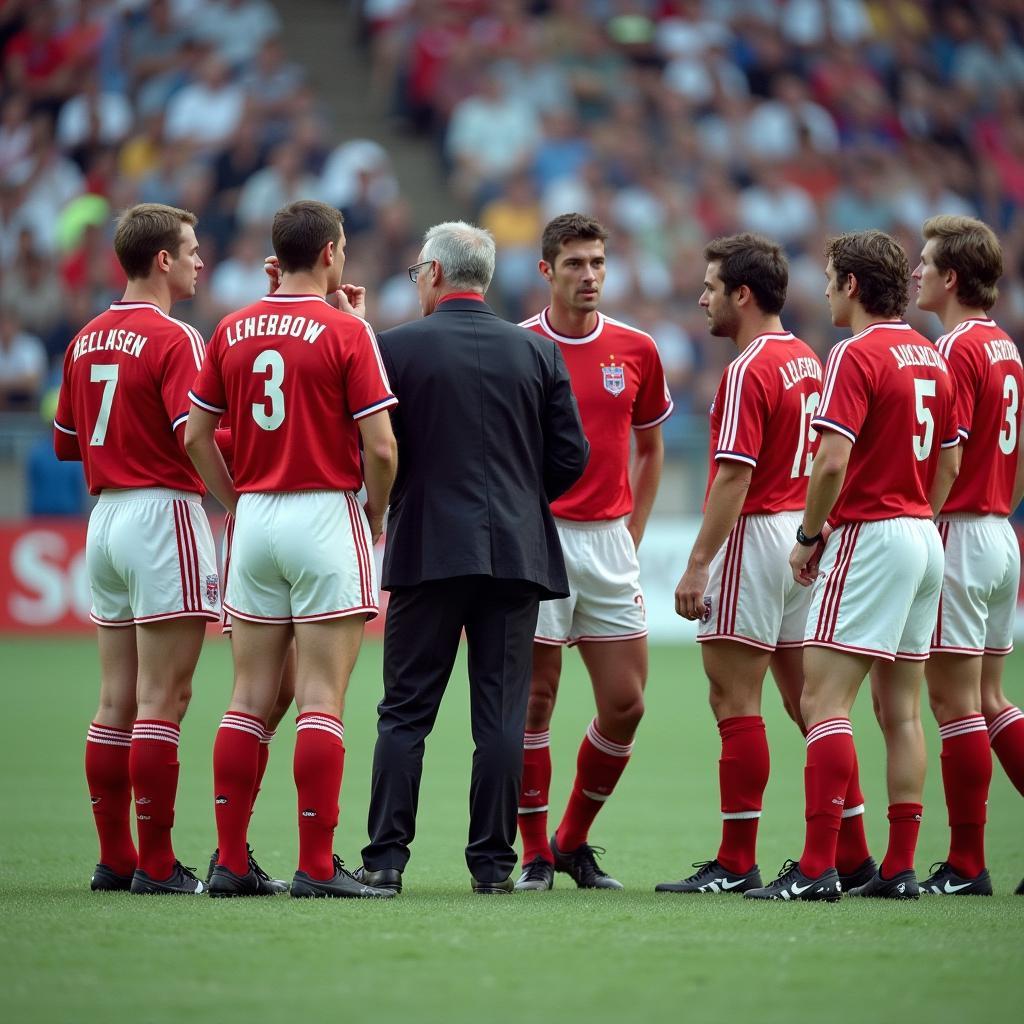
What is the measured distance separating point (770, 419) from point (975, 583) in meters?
0.99

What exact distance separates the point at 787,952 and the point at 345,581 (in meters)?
1.95

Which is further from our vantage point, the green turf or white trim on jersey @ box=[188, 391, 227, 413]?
white trim on jersey @ box=[188, 391, 227, 413]

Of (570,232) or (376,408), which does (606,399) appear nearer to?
(570,232)

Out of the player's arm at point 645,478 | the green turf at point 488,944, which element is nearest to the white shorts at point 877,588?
the green turf at point 488,944

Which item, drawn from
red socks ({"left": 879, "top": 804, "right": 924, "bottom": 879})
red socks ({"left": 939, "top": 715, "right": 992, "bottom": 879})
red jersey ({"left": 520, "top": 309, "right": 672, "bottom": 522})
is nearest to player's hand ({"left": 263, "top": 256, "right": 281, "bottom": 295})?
red jersey ({"left": 520, "top": 309, "right": 672, "bottom": 522})

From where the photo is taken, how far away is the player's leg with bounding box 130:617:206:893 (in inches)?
238

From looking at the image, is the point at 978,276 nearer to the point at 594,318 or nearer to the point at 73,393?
the point at 594,318

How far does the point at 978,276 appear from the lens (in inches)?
261

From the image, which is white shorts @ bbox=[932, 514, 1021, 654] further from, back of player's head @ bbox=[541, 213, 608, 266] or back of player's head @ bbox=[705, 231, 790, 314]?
back of player's head @ bbox=[541, 213, 608, 266]

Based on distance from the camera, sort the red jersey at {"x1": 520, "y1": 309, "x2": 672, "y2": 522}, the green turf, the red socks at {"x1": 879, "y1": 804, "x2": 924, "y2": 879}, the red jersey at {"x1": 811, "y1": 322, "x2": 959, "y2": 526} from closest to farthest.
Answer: the green turf, the red jersey at {"x1": 811, "y1": 322, "x2": 959, "y2": 526}, the red socks at {"x1": 879, "y1": 804, "x2": 924, "y2": 879}, the red jersey at {"x1": 520, "y1": 309, "x2": 672, "y2": 522}

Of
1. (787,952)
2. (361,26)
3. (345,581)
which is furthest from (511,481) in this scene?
(361,26)

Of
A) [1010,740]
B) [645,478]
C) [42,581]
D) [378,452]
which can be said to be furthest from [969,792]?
[42,581]

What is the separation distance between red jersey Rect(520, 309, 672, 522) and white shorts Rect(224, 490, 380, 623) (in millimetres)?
1256

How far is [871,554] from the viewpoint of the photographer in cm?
602
